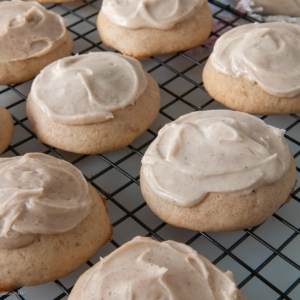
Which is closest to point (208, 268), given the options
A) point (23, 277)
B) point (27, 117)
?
point (23, 277)

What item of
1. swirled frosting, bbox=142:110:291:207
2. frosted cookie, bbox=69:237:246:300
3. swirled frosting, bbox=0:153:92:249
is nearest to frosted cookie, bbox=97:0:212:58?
swirled frosting, bbox=142:110:291:207

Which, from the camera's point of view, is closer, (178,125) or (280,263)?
(280,263)

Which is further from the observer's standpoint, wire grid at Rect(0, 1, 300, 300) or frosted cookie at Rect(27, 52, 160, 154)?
frosted cookie at Rect(27, 52, 160, 154)

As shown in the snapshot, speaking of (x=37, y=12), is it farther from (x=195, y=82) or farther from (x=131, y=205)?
(x=131, y=205)

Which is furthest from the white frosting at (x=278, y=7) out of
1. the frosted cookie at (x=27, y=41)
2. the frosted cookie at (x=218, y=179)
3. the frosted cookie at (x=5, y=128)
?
the frosted cookie at (x=5, y=128)

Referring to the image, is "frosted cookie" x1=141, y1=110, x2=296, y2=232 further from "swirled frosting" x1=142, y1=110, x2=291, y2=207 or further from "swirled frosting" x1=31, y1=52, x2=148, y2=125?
"swirled frosting" x1=31, y1=52, x2=148, y2=125

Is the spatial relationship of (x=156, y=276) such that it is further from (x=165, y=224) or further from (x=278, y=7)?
(x=278, y=7)

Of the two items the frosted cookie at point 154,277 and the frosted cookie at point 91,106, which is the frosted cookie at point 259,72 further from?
the frosted cookie at point 154,277
